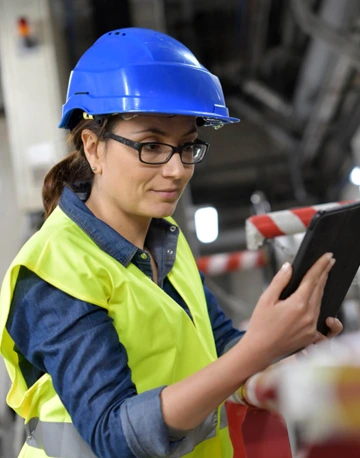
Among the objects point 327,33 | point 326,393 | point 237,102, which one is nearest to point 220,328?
point 326,393

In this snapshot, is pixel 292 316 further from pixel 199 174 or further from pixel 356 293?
pixel 199 174

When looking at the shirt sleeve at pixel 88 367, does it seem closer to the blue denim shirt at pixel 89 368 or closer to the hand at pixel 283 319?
the blue denim shirt at pixel 89 368

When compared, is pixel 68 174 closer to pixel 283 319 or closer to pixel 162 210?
pixel 162 210

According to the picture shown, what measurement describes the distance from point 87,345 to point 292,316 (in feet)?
1.13

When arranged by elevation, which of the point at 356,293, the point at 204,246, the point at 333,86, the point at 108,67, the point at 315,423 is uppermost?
the point at 108,67

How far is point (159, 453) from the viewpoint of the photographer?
3.44 feet

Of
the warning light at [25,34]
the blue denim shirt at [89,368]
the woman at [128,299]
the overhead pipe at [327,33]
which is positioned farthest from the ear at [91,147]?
the overhead pipe at [327,33]

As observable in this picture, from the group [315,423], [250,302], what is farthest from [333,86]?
[315,423]

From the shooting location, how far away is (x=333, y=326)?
4.18 feet

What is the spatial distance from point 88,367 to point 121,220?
1.24 ft

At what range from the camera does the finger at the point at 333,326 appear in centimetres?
127

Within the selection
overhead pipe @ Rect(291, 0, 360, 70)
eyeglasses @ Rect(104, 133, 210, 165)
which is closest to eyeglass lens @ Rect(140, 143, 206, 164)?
eyeglasses @ Rect(104, 133, 210, 165)

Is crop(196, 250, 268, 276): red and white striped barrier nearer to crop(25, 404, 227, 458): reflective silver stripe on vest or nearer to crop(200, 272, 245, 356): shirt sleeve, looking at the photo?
crop(200, 272, 245, 356): shirt sleeve

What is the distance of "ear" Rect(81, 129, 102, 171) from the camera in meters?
1.35
